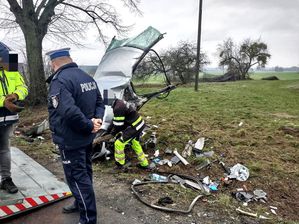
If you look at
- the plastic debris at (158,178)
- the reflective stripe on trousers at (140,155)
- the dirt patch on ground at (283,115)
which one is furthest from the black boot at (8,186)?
the dirt patch on ground at (283,115)

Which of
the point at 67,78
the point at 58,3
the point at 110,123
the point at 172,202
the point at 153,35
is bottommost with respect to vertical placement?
the point at 172,202

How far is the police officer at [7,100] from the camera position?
11.7ft

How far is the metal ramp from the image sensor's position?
3.52m

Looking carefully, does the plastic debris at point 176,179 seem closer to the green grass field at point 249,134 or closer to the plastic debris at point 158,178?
the plastic debris at point 158,178

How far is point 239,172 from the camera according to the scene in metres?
4.99

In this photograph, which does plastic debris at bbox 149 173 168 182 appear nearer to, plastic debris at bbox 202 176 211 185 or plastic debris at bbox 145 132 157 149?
plastic debris at bbox 202 176 211 185

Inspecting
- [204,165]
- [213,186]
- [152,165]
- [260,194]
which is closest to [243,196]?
[260,194]

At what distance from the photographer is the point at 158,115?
28.9 ft

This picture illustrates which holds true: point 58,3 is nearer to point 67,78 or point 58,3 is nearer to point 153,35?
point 153,35

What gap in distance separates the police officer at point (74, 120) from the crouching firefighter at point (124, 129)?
1.80 metres

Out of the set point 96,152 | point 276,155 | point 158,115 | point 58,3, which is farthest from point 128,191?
point 58,3

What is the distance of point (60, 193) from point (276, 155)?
13.1ft

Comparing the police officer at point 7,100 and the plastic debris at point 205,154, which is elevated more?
the police officer at point 7,100

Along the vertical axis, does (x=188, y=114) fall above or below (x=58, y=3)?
below
